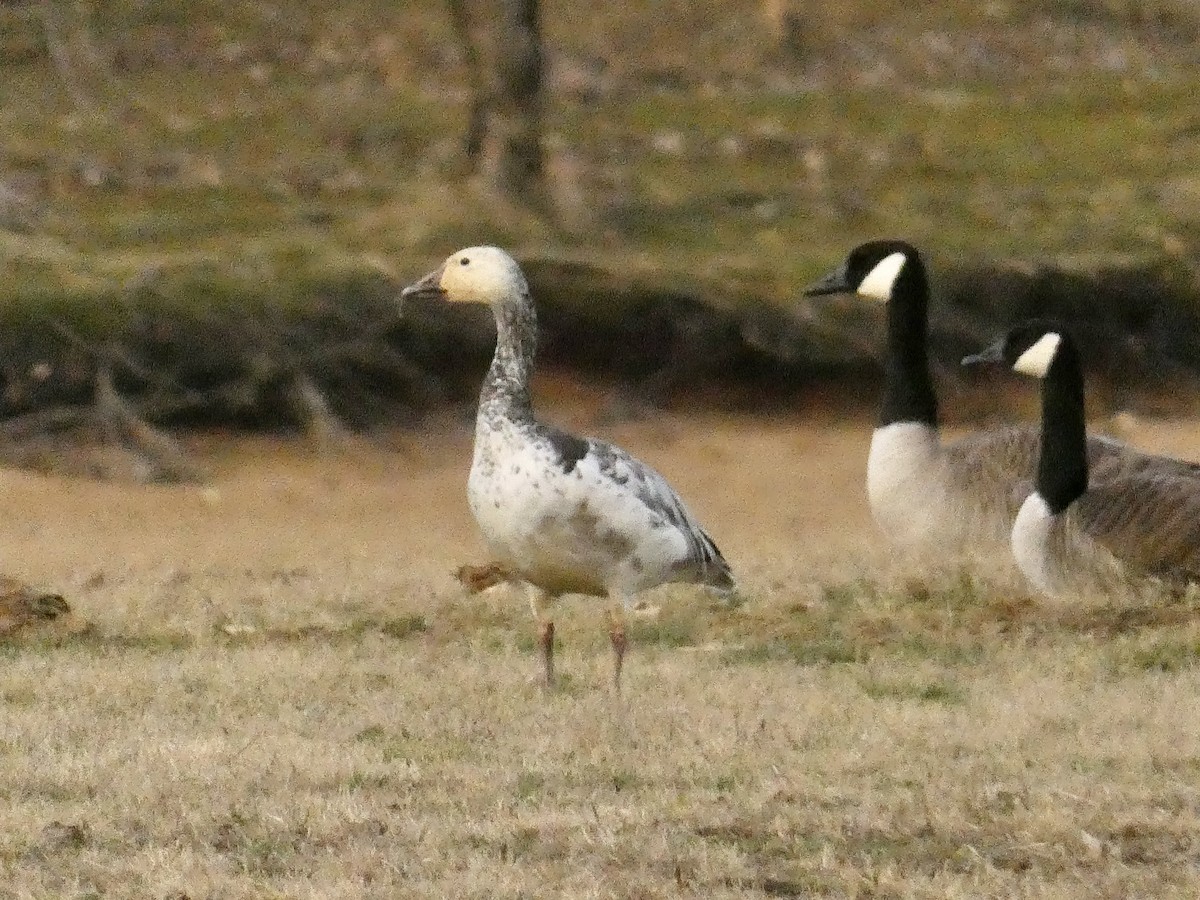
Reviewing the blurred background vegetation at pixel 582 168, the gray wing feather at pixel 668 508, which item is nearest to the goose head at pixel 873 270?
the gray wing feather at pixel 668 508

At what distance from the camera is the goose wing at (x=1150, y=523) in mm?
9234

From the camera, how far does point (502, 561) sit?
7.84 m

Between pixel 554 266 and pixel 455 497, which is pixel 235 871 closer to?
pixel 455 497

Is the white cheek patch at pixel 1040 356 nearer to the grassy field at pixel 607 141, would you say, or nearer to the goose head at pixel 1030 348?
the goose head at pixel 1030 348

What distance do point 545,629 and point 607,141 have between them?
52.4 feet

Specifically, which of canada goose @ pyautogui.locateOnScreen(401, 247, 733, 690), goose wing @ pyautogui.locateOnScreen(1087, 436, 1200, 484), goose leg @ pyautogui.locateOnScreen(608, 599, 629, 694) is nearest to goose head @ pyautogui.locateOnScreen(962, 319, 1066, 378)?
goose wing @ pyautogui.locateOnScreen(1087, 436, 1200, 484)

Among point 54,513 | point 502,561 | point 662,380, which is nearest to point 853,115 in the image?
point 662,380

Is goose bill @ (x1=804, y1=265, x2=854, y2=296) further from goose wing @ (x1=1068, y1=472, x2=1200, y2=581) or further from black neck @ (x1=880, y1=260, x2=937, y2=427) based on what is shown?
goose wing @ (x1=1068, y1=472, x2=1200, y2=581)

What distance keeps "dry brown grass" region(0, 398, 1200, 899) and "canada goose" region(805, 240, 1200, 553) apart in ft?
1.10

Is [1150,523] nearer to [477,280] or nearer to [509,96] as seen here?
[477,280]

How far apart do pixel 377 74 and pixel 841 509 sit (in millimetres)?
10940

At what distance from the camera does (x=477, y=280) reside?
27.7ft

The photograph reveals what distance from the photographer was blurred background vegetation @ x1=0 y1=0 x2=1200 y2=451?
17.5m

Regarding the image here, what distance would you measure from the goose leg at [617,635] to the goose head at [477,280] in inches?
46.6
